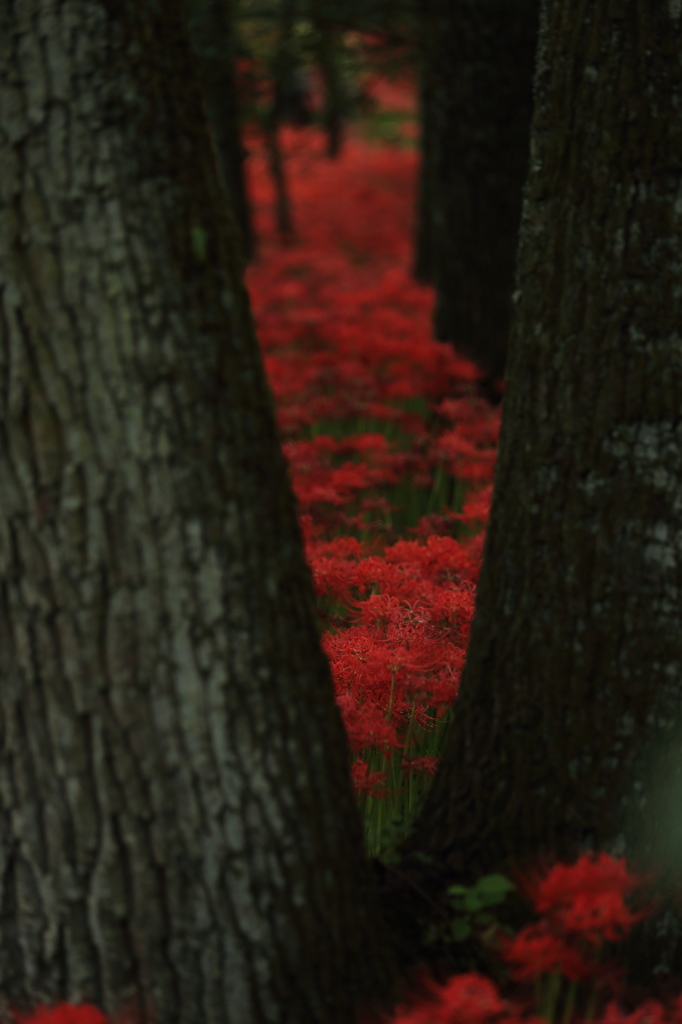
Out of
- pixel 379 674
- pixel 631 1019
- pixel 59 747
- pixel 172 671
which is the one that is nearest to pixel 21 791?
pixel 59 747

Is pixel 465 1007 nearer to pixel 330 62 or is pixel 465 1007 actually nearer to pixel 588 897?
pixel 588 897

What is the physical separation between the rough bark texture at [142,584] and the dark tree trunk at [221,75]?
5.38 meters

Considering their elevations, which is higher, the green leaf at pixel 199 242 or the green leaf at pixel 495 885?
the green leaf at pixel 199 242

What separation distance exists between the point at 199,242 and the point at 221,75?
23.8 ft

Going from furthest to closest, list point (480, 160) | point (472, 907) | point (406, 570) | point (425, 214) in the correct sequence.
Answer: point (425, 214), point (480, 160), point (406, 570), point (472, 907)

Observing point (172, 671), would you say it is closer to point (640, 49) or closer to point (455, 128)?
point (640, 49)

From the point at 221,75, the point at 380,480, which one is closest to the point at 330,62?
the point at 221,75

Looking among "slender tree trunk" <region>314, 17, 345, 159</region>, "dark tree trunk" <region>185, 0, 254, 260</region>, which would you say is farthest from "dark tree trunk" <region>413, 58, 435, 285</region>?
"dark tree trunk" <region>185, 0, 254, 260</region>

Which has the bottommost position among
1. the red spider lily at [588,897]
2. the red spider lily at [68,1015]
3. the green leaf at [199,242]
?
the red spider lily at [68,1015]

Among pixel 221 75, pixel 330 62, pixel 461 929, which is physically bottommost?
pixel 461 929

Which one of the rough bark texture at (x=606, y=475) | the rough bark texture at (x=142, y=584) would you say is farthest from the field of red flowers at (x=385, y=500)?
the rough bark texture at (x=142, y=584)

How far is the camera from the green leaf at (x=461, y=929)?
1926 millimetres

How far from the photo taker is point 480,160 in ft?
17.6

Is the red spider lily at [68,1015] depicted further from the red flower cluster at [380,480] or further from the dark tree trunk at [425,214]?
the dark tree trunk at [425,214]
